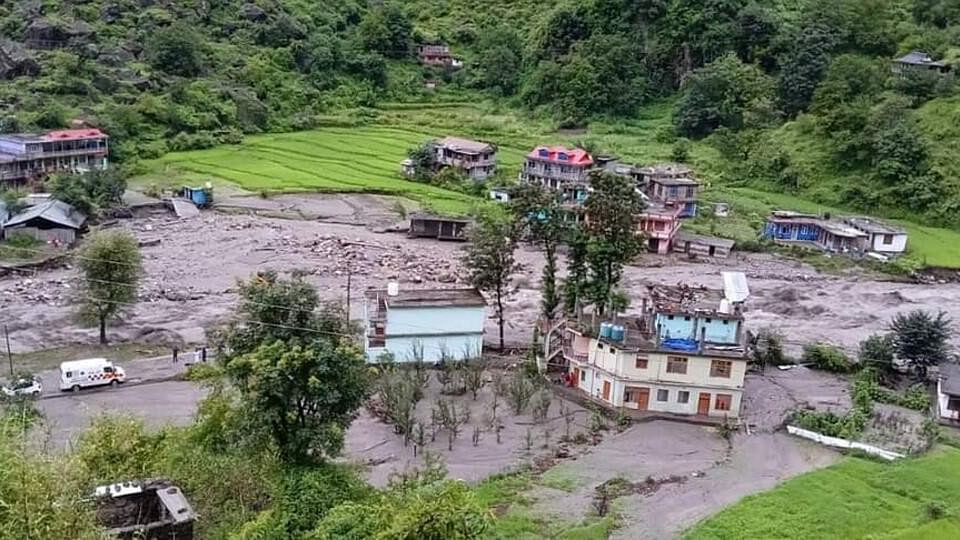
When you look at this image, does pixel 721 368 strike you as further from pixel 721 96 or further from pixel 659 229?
pixel 721 96

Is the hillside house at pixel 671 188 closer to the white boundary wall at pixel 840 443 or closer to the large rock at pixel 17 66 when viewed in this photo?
the white boundary wall at pixel 840 443

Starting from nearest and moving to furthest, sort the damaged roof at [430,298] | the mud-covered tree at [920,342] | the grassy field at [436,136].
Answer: the damaged roof at [430,298] < the mud-covered tree at [920,342] < the grassy field at [436,136]

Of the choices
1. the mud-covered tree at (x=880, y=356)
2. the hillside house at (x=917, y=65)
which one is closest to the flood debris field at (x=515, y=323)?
the mud-covered tree at (x=880, y=356)

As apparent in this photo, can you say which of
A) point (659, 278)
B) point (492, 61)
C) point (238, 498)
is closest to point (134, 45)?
point (492, 61)

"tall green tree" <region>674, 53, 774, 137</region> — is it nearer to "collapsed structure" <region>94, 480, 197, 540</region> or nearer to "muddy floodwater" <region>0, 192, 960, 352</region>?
"muddy floodwater" <region>0, 192, 960, 352</region>

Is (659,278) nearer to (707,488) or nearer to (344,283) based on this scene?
(344,283)
